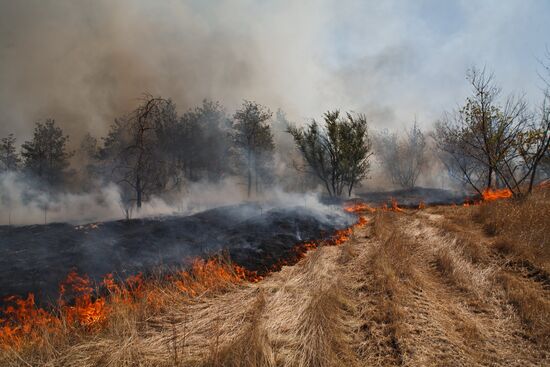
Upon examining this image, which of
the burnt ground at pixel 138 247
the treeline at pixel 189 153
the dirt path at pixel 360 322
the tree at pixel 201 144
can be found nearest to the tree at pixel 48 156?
the treeline at pixel 189 153

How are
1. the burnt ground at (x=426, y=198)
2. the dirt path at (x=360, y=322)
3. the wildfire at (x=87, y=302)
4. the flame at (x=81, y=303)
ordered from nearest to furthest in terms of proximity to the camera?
1. the dirt path at (x=360, y=322)
2. the wildfire at (x=87, y=302)
3. the flame at (x=81, y=303)
4. the burnt ground at (x=426, y=198)

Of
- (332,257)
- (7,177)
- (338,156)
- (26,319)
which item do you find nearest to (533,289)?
(332,257)

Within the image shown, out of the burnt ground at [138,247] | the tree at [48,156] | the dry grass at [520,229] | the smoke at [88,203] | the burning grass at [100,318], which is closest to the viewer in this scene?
the burning grass at [100,318]

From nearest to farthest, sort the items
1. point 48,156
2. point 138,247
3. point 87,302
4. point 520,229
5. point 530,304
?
1. point 530,304
2. point 87,302
3. point 520,229
4. point 138,247
5. point 48,156

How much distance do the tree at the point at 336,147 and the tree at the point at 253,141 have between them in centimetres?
937

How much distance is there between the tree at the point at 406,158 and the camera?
36812 mm

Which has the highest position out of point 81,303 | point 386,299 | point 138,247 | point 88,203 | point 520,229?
point 88,203

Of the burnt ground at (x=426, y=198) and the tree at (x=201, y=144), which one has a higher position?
the tree at (x=201, y=144)

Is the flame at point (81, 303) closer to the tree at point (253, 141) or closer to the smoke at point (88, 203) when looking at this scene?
the smoke at point (88, 203)

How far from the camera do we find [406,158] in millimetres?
37469

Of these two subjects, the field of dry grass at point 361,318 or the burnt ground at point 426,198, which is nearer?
the field of dry grass at point 361,318

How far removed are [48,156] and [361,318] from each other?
38.8 m

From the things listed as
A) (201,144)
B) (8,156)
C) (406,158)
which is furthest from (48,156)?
(406,158)

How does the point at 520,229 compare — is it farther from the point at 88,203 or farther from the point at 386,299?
the point at 88,203
